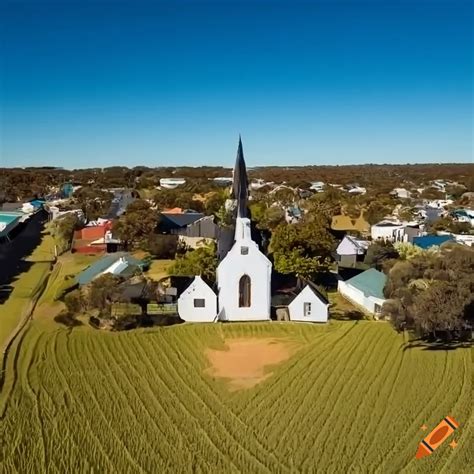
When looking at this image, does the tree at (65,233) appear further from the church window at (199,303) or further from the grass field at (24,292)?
the church window at (199,303)

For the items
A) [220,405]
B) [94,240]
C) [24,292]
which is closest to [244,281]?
[220,405]

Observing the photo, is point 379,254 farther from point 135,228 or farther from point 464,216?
point 464,216

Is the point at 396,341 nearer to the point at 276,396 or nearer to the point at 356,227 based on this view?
the point at 276,396

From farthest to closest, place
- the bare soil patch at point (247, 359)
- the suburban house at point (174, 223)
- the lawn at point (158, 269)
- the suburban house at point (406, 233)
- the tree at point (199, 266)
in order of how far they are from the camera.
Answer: the suburban house at point (174, 223), the suburban house at point (406, 233), the lawn at point (158, 269), the tree at point (199, 266), the bare soil patch at point (247, 359)

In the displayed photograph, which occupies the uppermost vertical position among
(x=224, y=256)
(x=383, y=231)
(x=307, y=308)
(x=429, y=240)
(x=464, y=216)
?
(x=224, y=256)

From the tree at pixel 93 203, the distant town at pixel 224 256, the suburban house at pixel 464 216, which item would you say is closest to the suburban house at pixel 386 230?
the distant town at pixel 224 256
